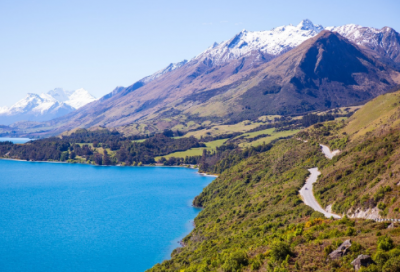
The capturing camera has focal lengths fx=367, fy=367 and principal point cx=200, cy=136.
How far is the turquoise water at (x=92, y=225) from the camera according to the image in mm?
85875

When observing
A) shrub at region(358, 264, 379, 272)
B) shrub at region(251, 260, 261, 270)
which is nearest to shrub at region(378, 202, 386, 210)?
shrub at region(251, 260, 261, 270)

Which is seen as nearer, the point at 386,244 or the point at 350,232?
the point at 386,244

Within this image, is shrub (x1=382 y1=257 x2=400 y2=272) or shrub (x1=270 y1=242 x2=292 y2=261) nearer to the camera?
shrub (x1=382 y1=257 x2=400 y2=272)

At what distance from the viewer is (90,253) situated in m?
89.5

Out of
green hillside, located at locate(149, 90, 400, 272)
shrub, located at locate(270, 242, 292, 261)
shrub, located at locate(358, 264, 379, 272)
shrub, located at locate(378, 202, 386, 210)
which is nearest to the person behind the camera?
shrub, located at locate(358, 264, 379, 272)

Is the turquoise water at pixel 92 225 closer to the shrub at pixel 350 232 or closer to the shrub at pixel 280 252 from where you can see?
the shrub at pixel 280 252

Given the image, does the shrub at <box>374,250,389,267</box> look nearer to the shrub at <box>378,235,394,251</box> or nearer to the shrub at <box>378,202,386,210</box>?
the shrub at <box>378,235,394,251</box>

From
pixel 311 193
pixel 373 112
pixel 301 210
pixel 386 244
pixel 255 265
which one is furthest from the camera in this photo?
pixel 373 112

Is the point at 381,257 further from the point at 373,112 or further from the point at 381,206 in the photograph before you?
the point at 373,112

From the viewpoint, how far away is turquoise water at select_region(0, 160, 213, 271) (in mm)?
85875

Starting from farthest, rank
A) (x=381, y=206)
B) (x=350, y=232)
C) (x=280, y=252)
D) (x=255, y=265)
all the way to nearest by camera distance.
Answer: (x=381, y=206) → (x=255, y=265) → (x=350, y=232) → (x=280, y=252)

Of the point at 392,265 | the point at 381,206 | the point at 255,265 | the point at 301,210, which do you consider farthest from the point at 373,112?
the point at 392,265

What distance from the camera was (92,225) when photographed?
11319 centimetres

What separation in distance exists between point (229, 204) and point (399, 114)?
170 feet
